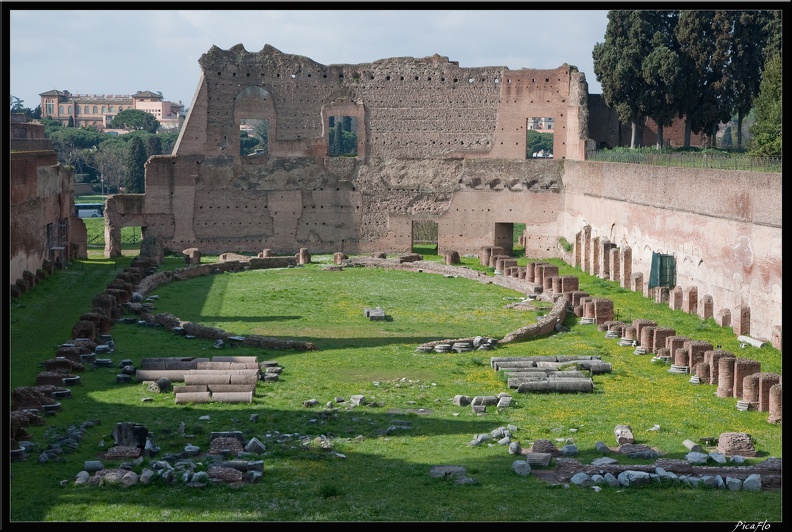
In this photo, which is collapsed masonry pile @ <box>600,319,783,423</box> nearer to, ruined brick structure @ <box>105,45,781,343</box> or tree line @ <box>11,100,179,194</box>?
ruined brick structure @ <box>105,45,781,343</box>

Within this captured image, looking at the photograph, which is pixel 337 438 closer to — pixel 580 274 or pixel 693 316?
pixel 693 316

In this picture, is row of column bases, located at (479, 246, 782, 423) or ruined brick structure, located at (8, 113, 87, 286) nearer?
row of column bases, located at (479, 246, 782, 423)

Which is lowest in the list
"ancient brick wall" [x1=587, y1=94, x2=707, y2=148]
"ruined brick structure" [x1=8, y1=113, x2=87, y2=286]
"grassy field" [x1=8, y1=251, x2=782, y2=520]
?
"grassy field" [x1=8, y1=251, x2=782, y2=520]

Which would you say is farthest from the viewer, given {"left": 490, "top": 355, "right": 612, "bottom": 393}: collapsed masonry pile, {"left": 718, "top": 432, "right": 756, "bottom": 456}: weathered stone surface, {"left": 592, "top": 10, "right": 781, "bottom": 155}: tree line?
{"left": 592, "top": 10, "right": 781, "bottom": 155}: tree line

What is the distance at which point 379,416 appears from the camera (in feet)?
53.7

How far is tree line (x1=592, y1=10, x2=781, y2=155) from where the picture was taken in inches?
1497

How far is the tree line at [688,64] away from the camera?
38.0 metres

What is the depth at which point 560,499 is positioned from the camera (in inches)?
488

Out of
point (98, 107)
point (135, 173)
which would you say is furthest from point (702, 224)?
point (98, 107)

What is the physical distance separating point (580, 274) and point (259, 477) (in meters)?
20.2

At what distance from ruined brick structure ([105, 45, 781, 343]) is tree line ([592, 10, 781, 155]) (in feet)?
6.23

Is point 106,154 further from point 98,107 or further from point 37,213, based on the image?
point 98,107

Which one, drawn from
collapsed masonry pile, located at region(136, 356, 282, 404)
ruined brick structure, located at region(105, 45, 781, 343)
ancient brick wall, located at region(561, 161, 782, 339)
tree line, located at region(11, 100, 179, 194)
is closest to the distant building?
tree line, located at region(11, 100, 179, 194)

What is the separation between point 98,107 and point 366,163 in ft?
274
